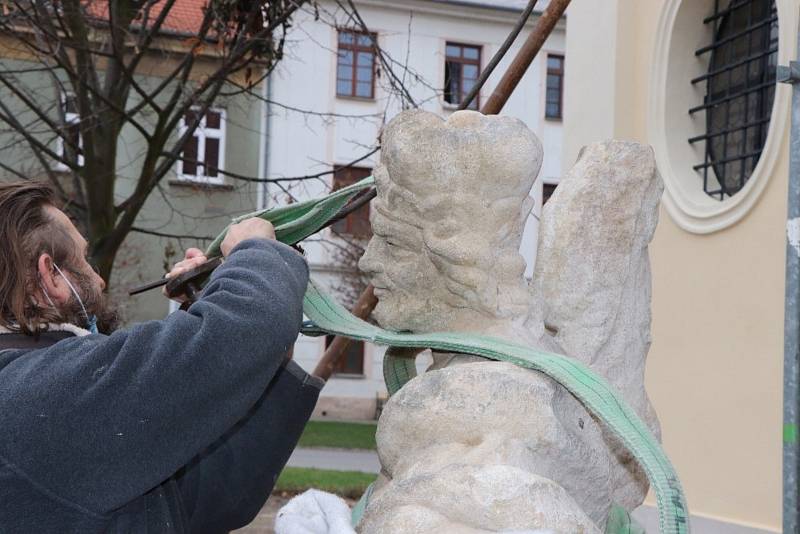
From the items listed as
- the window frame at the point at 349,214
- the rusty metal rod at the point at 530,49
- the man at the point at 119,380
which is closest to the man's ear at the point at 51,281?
the man at the point at 119,380

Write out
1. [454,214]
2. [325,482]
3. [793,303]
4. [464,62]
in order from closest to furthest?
[454,214] → [793,303] → [325,482] → [464,62]

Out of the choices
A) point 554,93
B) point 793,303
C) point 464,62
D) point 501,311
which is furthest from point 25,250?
point 554,93

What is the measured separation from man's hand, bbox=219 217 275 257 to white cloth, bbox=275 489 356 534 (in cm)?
52

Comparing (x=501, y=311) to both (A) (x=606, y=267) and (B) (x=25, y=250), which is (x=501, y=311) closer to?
(A) (x=606, y=267)

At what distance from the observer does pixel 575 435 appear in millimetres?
1659

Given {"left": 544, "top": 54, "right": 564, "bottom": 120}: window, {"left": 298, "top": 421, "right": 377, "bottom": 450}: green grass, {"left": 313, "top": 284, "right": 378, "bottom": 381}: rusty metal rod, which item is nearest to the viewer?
{"left": 313, "top": 284, "right": 378, "bottom": 381}: rusty metal rod

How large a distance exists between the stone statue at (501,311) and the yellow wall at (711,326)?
3.72 m

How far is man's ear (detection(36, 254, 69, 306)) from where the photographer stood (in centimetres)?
197

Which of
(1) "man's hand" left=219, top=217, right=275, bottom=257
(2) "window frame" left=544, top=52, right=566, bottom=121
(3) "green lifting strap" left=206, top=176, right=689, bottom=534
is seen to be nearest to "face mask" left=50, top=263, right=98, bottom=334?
(1) "man's hand" left=219, top=217, right=275, bottom=257

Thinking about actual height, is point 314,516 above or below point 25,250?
below

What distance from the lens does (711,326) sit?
597 centimetres

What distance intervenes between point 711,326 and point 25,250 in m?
4.69

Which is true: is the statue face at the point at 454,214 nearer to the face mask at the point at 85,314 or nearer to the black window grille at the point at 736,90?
the face mask at the point at 85,314

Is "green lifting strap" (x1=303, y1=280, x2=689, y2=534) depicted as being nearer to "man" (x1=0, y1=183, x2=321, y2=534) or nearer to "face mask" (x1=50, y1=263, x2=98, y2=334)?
"man" (x1=0, y1=183, x2=321, y2=534)
